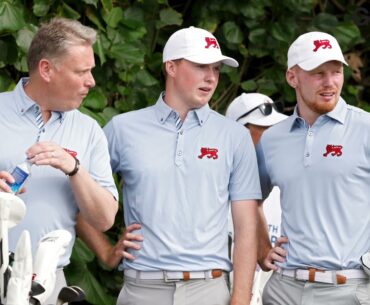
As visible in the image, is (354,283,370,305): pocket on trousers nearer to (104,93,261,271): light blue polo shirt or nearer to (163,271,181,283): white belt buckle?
(104,93,261,271): light blue polo shirt

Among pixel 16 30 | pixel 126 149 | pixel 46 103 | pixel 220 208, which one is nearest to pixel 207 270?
pixel 220 208

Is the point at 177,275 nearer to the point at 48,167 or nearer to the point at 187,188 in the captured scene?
the point at 187,188

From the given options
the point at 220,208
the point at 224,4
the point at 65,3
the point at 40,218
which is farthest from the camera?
the point at 224,4

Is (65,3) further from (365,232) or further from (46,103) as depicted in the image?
(365,232)

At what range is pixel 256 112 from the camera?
5.53 m

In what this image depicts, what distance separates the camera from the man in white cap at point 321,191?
4234 millimetres

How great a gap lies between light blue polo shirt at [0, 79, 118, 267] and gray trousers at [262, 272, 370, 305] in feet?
2.44

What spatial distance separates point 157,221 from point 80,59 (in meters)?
0.66

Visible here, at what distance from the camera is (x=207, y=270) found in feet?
14.1

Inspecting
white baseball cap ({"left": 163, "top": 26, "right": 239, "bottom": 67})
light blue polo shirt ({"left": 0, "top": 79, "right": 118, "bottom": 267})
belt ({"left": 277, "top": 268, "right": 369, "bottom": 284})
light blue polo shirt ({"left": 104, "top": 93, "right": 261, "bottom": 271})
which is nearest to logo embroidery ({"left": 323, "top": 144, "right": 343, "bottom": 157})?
light blue polo shirt ({"left": 104, "top": 93, "right": 261, "bottom": 271})

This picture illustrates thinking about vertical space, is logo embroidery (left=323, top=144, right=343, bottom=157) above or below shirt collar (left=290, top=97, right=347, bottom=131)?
below

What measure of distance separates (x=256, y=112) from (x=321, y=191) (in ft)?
4.34

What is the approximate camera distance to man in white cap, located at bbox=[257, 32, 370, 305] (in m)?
4.23

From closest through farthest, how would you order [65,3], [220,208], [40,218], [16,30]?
1. [40,218]
2. [220,208]
3. [16,30]
4. [65,3]
